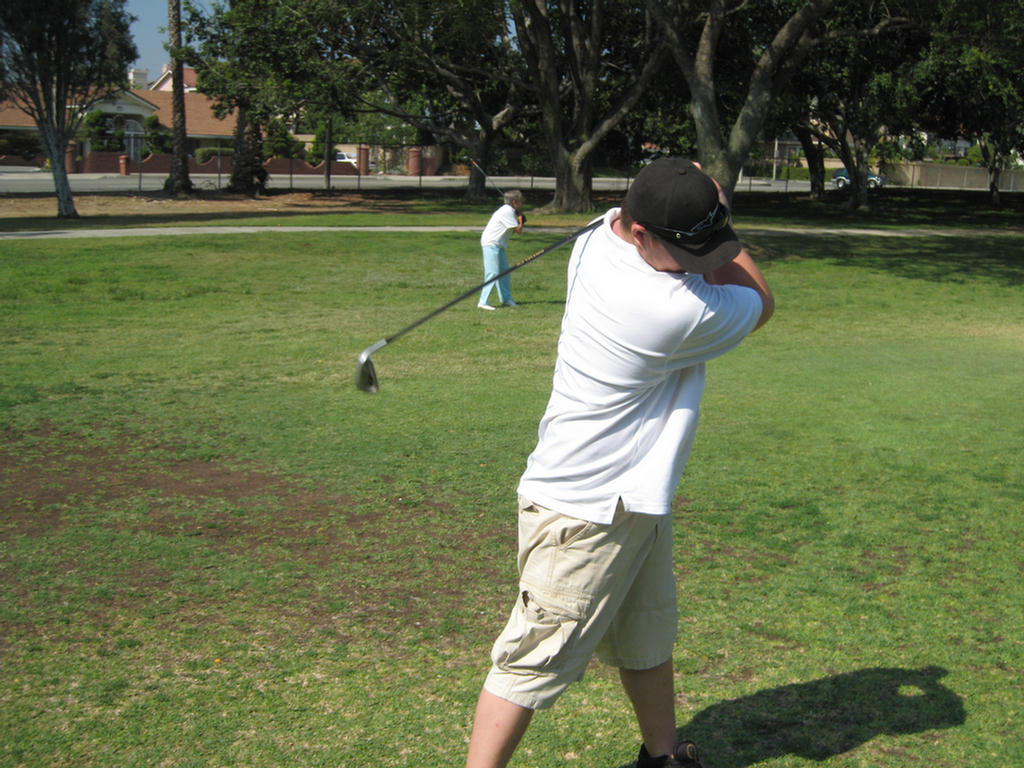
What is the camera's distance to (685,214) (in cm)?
248

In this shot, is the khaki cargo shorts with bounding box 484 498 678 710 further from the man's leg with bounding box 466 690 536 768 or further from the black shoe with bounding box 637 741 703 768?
the black shoe with bounding box 637 741 703 768

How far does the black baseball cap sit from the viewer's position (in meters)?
2.49

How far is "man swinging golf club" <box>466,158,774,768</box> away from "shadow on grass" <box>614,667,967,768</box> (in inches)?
32.2

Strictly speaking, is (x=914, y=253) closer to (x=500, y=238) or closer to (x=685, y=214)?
(x=500, y=238)

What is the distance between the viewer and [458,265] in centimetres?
1838

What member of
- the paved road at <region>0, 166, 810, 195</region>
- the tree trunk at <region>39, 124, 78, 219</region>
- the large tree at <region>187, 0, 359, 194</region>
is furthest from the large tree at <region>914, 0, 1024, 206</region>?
the tree trunk at <region>39, 124, 78, 219</region>

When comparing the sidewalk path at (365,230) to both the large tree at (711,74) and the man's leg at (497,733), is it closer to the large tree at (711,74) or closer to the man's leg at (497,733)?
the large tree at (711,74)

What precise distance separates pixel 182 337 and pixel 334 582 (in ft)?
24.4

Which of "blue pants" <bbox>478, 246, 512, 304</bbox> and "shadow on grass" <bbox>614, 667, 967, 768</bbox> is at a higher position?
"blue pants" <bbox>478, 246, 512, 304</bbox>

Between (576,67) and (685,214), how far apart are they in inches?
1128

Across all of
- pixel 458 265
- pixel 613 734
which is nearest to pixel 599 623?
pixel 613 734

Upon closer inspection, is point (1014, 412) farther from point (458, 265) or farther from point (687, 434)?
point (458, 265)

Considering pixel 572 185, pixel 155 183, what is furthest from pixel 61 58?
pixel 155 183

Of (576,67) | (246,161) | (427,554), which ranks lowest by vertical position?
(427,554)
